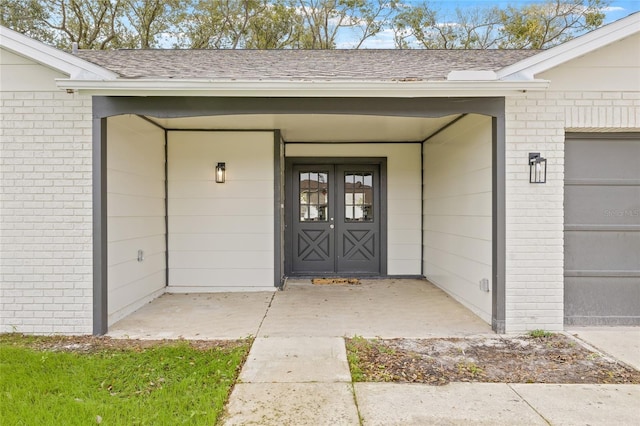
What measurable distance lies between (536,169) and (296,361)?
9.71 feet

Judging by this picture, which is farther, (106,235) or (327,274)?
(327,274)

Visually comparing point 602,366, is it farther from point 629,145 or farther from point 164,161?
point 164,161

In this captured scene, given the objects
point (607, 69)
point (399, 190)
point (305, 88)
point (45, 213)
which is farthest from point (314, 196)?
point (607, 69)

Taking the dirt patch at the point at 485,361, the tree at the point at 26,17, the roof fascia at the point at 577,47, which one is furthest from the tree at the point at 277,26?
the dirt patch at the point at 485,361

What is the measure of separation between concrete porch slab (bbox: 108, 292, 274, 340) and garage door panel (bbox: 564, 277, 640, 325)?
3.35 meters

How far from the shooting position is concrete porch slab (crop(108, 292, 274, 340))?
158 inches

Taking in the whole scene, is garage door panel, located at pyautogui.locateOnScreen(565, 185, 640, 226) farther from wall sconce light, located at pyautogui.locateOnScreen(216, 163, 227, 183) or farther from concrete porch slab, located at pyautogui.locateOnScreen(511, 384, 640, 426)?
wall sconce light, located at pyautogui.locateOnScreen(216, 163, 227, 183)

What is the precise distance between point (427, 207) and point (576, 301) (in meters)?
2.80

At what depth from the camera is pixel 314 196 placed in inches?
279

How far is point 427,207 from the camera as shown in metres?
6.64

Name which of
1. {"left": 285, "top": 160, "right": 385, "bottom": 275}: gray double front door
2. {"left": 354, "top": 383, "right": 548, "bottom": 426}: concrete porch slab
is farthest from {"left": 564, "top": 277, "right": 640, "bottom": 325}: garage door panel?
{"left": 285, "top": 160, "right": 385, "bottom": 275}: gray double front door

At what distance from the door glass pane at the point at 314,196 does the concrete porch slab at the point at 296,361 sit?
3485 millimetres

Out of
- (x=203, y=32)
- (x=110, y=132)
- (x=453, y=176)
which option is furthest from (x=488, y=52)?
(x=203, y=32)

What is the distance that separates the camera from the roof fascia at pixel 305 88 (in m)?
3.73
